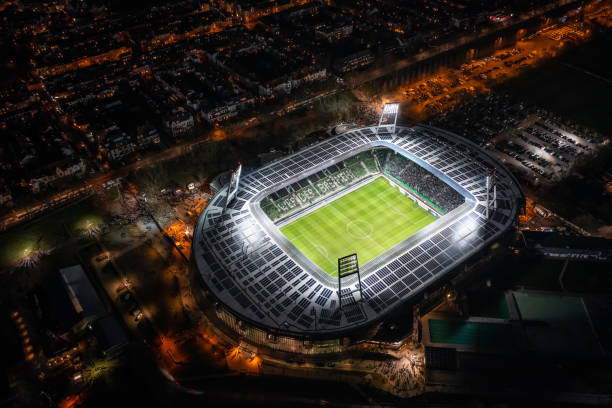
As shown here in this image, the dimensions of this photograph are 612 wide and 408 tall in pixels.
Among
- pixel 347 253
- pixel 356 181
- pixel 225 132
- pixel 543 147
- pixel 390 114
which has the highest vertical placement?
pixel 390 114

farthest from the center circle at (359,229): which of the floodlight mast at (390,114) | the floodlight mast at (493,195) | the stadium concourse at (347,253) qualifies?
the floodlight mast at (390,114)

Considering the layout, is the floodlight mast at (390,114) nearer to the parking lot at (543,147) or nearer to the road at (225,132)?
the parking lot at (543,147)

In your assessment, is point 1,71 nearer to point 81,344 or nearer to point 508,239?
point 81,344

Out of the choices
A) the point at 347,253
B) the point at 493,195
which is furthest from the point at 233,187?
the point at 493,195

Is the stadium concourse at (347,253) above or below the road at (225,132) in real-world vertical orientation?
below

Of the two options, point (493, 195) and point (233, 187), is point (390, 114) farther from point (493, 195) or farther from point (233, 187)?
point (233, 187)

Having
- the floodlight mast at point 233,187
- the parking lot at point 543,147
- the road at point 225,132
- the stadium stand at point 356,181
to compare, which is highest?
the floodlight mast at point 233,187

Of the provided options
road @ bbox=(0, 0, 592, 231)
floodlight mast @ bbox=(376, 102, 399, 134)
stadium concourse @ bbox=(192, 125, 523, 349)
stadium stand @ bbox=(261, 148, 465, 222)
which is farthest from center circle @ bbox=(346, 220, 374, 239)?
road @ bbox=(0, 0, 592, 231)

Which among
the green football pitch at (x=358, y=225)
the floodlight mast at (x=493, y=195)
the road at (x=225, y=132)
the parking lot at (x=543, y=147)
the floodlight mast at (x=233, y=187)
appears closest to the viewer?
the floodlight mast at (x=493, y=195)
